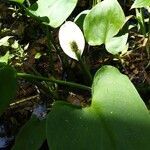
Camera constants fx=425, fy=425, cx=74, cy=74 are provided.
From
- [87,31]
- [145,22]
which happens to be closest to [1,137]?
[87,31]

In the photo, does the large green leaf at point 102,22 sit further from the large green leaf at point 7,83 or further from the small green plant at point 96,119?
the large green leaf at point 7,83

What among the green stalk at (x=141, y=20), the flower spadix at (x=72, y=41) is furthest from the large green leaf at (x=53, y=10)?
the green stalk at (x=141, y=20)

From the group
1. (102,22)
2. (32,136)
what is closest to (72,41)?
(102,22)

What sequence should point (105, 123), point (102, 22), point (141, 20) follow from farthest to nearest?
point (141, 20)
point (102, 22)
point (105, 123)

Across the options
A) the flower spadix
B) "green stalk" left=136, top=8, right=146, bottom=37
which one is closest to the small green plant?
the flower spadix

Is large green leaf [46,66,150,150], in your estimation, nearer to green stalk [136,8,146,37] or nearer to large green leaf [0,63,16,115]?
large green leaf [0,63,16,115]

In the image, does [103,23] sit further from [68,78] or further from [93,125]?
[93,125]

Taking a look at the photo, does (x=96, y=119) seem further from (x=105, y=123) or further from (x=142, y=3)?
(x=142, y=3)
